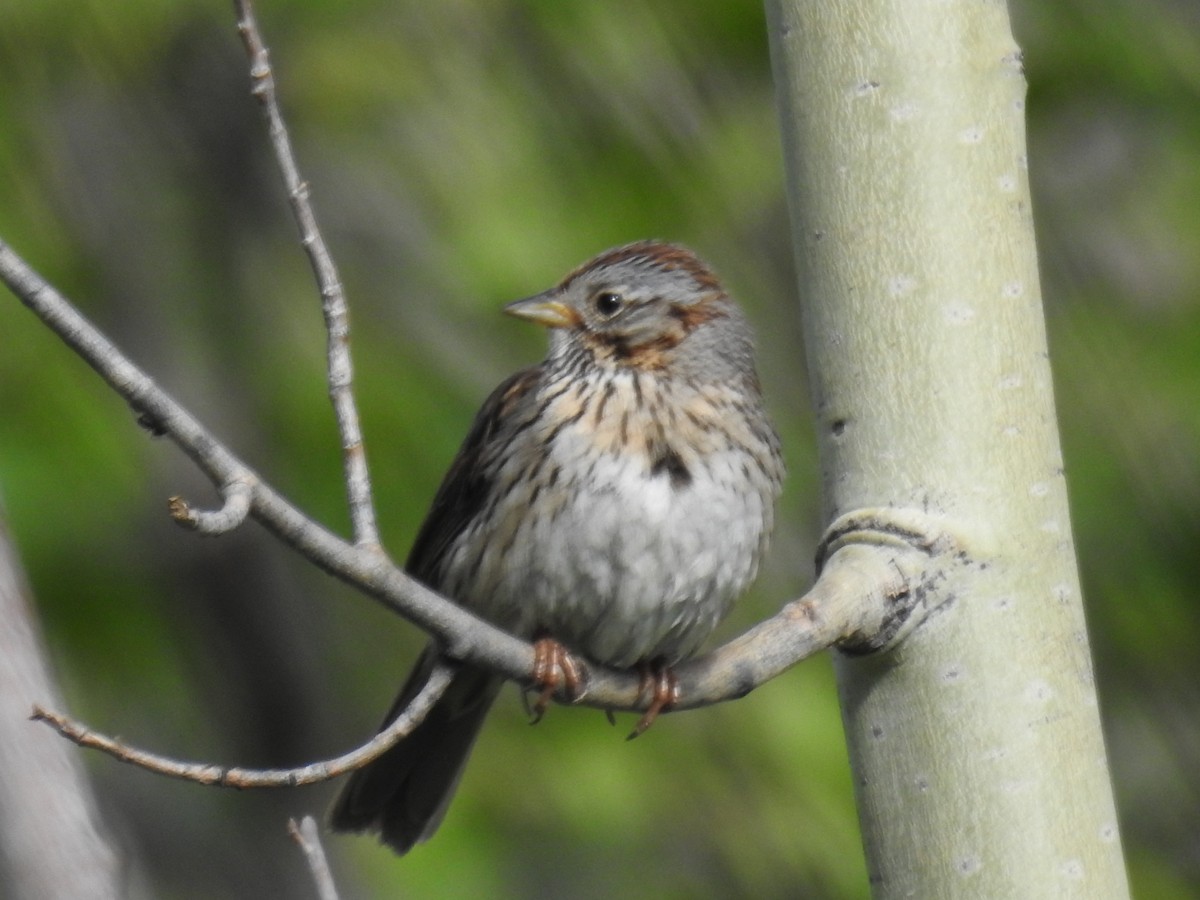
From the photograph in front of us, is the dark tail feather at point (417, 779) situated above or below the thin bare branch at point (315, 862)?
above

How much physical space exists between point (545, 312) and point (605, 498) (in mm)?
675

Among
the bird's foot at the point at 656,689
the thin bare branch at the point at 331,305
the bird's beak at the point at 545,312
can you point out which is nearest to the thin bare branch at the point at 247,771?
the thin bare branch at the point at 331,305

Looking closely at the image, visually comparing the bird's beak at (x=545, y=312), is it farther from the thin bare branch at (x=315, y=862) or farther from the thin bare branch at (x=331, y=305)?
the thin bare branch at (x=315, y=862)

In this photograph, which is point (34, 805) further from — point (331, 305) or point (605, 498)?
point (605, 498)

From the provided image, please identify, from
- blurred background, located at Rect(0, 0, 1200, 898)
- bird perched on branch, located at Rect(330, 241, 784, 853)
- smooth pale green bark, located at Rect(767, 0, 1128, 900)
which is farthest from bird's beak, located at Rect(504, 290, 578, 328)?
smooth pale green bark, located at Rect(767, 0, 1128, 900)

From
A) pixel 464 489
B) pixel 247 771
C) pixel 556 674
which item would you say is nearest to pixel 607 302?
pixel 464 489

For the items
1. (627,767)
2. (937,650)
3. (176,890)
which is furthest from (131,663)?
(937,650)

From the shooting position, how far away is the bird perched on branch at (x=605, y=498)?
3.76 meters

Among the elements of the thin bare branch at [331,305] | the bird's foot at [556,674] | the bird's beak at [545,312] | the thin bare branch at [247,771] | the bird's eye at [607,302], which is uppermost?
the bird's eye at [607,302]

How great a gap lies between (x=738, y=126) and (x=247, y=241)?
70.9 inches

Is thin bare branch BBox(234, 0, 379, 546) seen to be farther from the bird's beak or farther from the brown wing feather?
the bird's beak

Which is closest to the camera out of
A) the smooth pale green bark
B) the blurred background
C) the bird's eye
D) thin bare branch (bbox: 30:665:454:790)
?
thin bare branch (bbox: 30:665:454:790)

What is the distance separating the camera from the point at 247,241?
594cm

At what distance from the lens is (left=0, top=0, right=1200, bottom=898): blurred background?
185 inches
